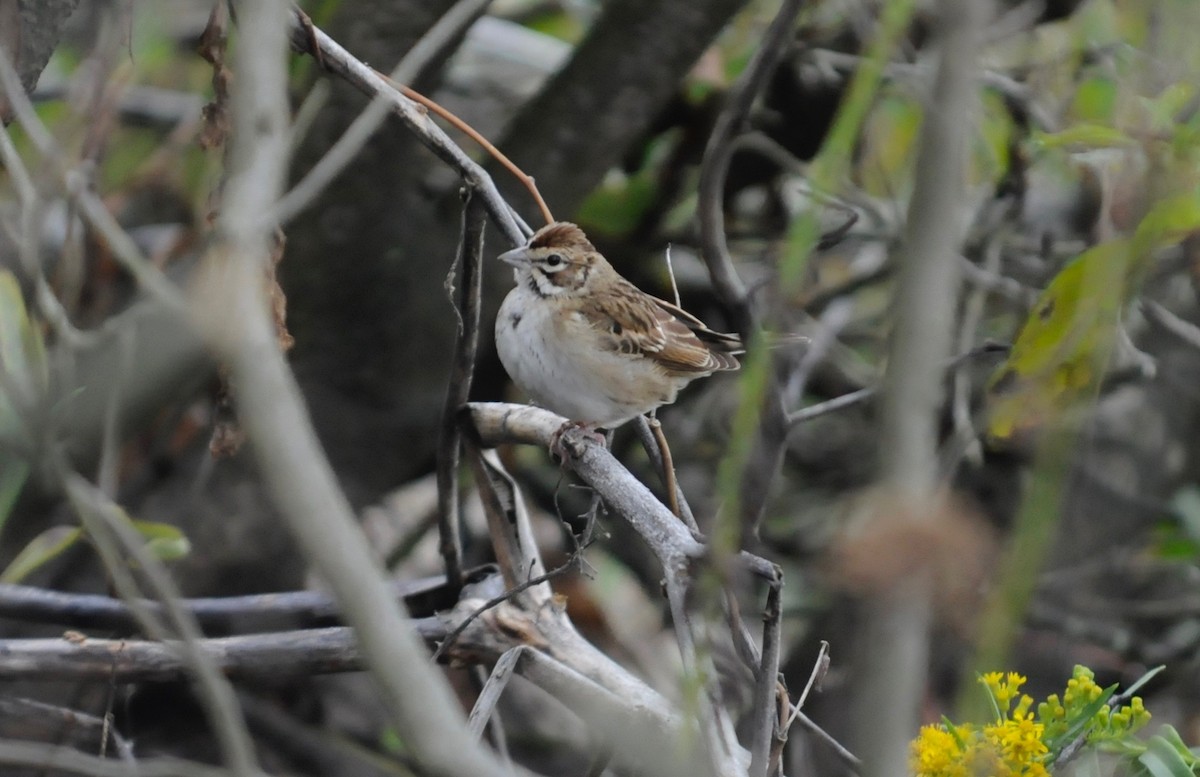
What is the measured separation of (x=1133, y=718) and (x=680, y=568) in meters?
0.70

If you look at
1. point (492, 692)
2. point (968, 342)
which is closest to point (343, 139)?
point (492, 692)

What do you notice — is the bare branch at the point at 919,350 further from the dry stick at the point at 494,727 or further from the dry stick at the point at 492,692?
the dry stick at the point at 494,727

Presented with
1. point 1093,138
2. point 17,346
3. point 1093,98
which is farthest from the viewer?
point 1093,98

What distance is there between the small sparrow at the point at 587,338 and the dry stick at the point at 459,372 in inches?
18.6

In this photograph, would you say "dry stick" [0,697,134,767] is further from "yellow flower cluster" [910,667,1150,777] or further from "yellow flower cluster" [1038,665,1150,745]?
"yellow flower cluster" [1038,665,1150,745]

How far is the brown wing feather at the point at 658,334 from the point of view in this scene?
12.5 feet

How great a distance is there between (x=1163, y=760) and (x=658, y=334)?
2142mm

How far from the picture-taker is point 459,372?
2699 millimetres

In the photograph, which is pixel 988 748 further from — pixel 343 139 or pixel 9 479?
pixel 9 479

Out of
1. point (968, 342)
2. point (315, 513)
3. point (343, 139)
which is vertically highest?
point (343, 139)

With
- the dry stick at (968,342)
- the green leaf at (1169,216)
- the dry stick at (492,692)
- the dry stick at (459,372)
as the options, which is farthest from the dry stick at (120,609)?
the dry stick at (968,342)

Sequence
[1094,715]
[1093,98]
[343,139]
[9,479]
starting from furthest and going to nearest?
[1093,98], [9,479], [343,139], [1094,715]

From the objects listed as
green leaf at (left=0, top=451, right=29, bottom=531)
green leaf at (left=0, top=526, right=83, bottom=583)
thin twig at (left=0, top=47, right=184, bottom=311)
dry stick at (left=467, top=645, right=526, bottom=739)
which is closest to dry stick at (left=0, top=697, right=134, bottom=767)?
green leaf at (left=0, top=526, right=83, bottom=583)

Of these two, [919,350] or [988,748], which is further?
[988,748]
